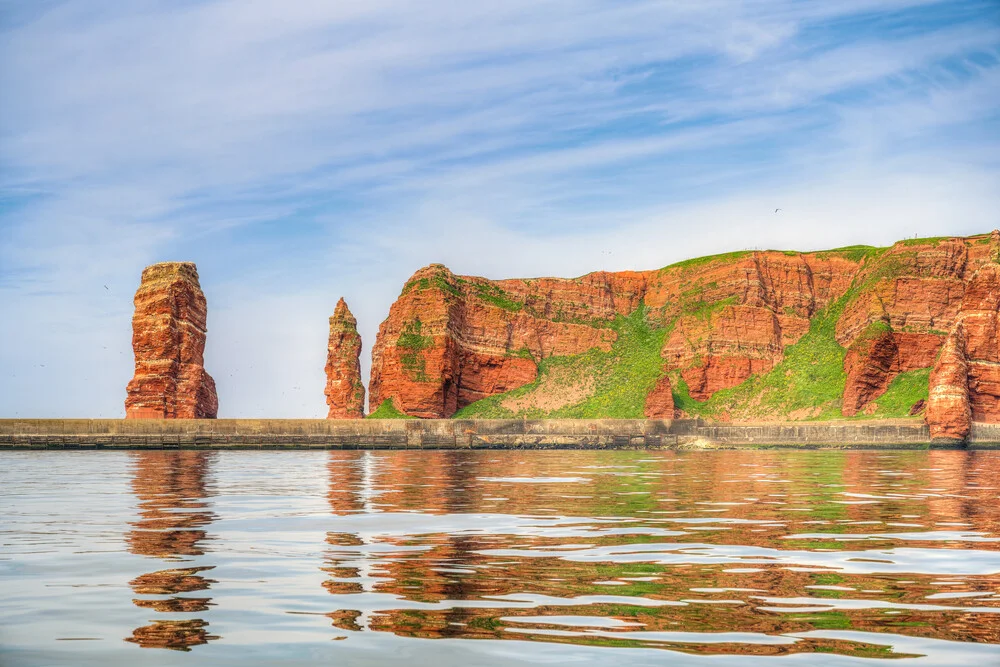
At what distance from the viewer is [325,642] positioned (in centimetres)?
677

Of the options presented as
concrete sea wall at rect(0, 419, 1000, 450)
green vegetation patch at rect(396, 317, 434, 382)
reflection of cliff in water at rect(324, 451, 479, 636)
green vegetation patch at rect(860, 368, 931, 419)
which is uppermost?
green vegetation patch at rect(396, 317, 434, 382)

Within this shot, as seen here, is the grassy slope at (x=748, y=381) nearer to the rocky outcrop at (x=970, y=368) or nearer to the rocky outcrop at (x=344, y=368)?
the rocky outcrop at (x=970, y=368)

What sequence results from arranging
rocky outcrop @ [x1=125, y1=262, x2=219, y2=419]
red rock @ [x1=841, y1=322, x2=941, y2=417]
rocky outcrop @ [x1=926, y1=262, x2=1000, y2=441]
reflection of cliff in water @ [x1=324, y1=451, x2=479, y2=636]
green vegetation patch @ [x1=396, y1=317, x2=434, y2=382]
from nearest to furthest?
1. reflection of cliff in water @ [x1=324, y1=451, x2=479, y2=636]
2. rocky outcrop @ [x1=926, y1=262, x2=1000, y2=441]
3. rocky outcrop @ [x1=125, y1=262, x2=219, y2=419]
4. red rock @ [x1=841, y1=322, x2=941, y2=417]
5. green vegetation patch @ [x1=396, y1=317, x2=434, y2=382]

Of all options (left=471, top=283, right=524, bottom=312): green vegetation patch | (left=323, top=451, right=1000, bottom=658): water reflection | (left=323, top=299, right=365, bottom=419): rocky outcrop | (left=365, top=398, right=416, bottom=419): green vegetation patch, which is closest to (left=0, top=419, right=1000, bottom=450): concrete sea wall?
(left=365, top=398, right=416, bottom=419): green vegetation patch

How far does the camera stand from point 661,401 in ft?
323

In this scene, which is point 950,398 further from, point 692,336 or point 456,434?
point 692,336

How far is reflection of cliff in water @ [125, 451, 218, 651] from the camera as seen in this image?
7066mm

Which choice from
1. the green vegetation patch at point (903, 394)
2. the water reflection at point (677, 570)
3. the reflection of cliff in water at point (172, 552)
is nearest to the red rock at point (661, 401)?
the green vegetation patch at point (903, 394)

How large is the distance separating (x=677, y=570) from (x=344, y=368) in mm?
101018

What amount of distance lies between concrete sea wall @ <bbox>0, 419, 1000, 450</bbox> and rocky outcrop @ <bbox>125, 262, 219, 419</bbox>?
62.9 feet

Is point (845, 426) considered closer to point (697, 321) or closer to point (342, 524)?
point (697, 321)

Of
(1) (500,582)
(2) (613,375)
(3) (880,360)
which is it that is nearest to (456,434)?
(3) (880,360)

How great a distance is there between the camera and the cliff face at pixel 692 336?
9300cm

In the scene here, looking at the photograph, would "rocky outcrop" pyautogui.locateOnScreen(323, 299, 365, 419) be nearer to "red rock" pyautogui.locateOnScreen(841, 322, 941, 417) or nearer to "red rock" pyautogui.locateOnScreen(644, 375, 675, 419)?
"red rock" pyautogui.locateOnScreen(644, 375, 675, 419)
